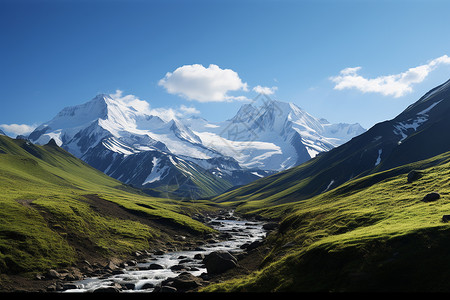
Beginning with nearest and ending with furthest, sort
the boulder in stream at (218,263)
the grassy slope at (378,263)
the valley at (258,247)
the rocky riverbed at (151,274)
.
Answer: the grassy slope at (378,263) → the valley at (258,247) → the rocky riverbed at (151,274) → the boulder in stream at (218,263)

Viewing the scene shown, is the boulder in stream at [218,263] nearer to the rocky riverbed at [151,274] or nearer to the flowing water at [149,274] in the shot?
the rocky riverbed at [151,274]

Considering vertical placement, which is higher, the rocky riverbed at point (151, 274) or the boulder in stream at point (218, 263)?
the boulder in stream at point (218, 263)

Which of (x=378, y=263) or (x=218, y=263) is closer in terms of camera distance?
(x=378, y=263)

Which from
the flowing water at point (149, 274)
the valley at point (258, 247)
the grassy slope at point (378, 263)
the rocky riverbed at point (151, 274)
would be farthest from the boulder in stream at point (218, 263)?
the grassy slope at point (378, 263)

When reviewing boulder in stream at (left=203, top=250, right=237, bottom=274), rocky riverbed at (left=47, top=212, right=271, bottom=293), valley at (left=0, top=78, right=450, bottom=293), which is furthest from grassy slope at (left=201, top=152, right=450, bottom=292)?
boulder in stream at (left=203, top=250, right=237, bottom=274)

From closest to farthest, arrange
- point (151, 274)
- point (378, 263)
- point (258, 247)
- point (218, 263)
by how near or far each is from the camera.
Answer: point (378, 263), point (218, 263), point (151, 274), point (258, 247)

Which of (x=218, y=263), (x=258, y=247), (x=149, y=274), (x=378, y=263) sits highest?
(x=378, y=263)

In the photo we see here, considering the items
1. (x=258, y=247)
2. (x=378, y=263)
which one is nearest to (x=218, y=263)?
(x=258, y=247)

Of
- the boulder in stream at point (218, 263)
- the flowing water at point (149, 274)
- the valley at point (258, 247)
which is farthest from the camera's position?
the boulder in stream at point (218, 263)

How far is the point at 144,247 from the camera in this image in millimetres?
82500

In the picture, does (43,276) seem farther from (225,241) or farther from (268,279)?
(225,241)

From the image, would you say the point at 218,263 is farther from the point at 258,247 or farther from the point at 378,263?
the point at 378,263

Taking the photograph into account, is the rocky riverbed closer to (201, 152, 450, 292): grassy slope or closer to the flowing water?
the flowing water

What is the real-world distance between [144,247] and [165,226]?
27.9 metres
